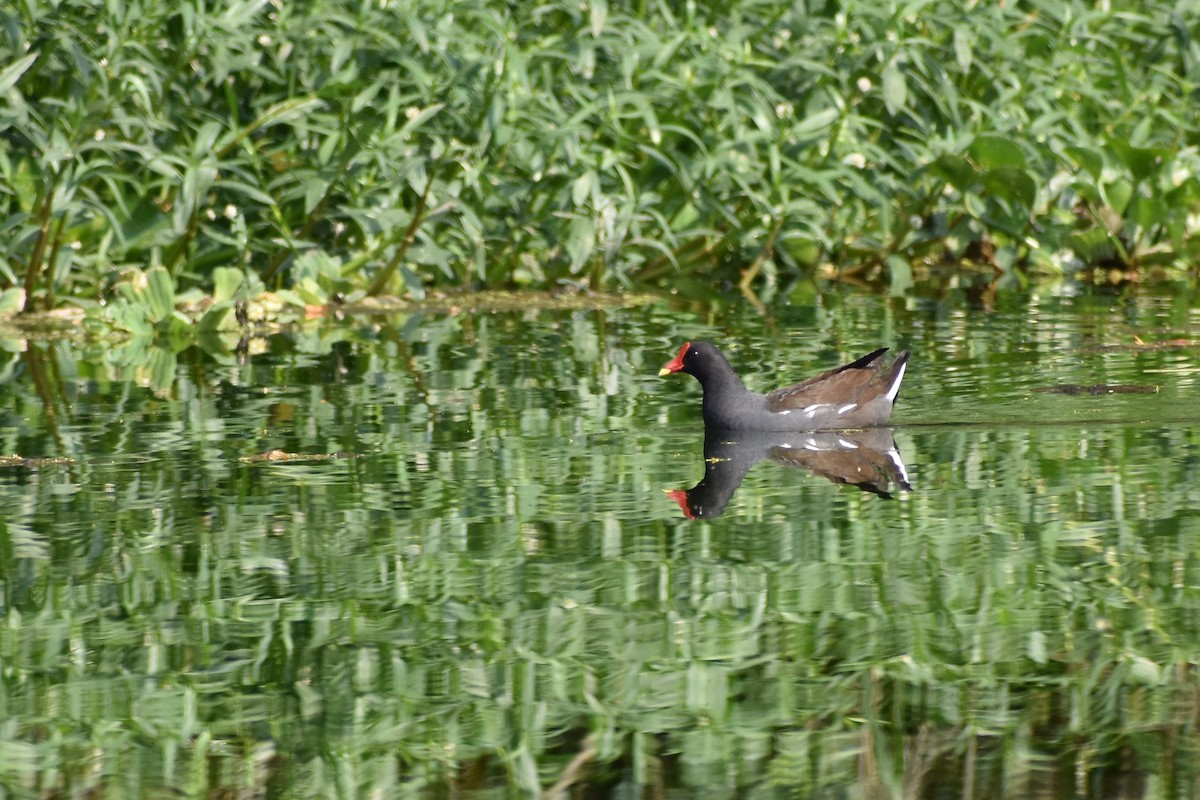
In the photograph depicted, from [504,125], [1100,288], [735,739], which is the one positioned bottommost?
[735,739]

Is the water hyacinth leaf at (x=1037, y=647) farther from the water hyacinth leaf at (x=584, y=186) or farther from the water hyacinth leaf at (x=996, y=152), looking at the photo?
the water hyacinth leaf at (x=996, y=152)

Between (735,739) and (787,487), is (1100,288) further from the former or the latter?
(735,739)

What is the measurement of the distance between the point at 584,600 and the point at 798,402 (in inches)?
118

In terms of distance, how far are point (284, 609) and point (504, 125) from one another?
8.31m

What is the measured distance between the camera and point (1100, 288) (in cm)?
1445

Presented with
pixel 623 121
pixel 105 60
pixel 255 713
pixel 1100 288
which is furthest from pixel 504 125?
pixel 255 713

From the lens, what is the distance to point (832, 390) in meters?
8.23

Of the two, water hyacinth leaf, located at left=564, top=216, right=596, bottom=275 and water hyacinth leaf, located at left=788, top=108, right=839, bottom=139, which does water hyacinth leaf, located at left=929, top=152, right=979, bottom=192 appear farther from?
water hyacinth leaf, located at left=564, top=216, right=596, bottom=275

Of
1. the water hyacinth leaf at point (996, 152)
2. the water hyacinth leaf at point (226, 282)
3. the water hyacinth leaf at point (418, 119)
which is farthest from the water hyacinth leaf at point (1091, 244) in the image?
the water hyacinth leaf at point (226, 282)

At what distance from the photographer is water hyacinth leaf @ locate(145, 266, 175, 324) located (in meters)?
12.6

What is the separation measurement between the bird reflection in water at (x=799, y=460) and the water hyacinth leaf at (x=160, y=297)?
534cm

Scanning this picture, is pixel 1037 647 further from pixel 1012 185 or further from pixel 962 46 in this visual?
pixel 962 46

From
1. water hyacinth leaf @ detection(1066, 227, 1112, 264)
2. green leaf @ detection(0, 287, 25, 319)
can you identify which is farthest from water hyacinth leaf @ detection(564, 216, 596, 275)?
water hyacinth leaf @ detection(1066, 227, 1112, 264)

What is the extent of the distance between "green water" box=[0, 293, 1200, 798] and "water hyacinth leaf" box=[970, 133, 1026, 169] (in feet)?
17.9
